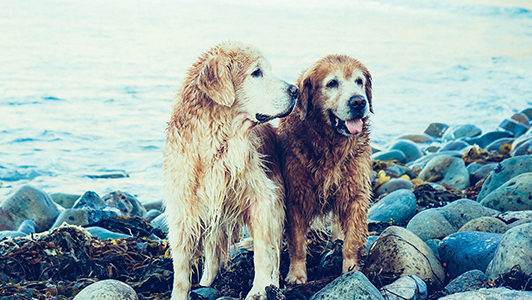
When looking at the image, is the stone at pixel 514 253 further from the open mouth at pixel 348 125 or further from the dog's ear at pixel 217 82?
the dog's ear at pixel 217 82

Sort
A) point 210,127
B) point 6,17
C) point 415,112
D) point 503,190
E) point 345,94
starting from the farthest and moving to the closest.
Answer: point 6,17 < point 415,112 < point 503,190 < point 345,94 < point 210,127

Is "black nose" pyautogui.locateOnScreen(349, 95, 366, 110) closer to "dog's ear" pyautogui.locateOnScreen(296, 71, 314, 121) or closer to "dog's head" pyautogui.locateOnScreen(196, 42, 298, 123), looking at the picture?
"dog's ear" pyautogui.locateOnScreen(296, 71, 314, 121)

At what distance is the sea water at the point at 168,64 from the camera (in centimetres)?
1170

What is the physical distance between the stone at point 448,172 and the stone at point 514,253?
4.07 m

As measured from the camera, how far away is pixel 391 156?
32.9 feet

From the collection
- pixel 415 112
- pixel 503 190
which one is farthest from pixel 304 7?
pixel 503 190

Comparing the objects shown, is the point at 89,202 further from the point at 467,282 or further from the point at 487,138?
the point at 487,138

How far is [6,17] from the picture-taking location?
27672 millimetres

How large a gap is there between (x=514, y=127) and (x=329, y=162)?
10.0 metres

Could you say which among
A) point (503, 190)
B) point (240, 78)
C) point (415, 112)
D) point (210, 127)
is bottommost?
point (415, 112)

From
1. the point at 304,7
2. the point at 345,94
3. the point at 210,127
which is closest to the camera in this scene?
the point at 210,127

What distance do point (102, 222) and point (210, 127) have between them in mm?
2605

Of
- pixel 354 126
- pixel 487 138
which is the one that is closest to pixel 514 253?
pixel 354 126

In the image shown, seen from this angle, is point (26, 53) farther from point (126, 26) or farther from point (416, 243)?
point (416, 243)
